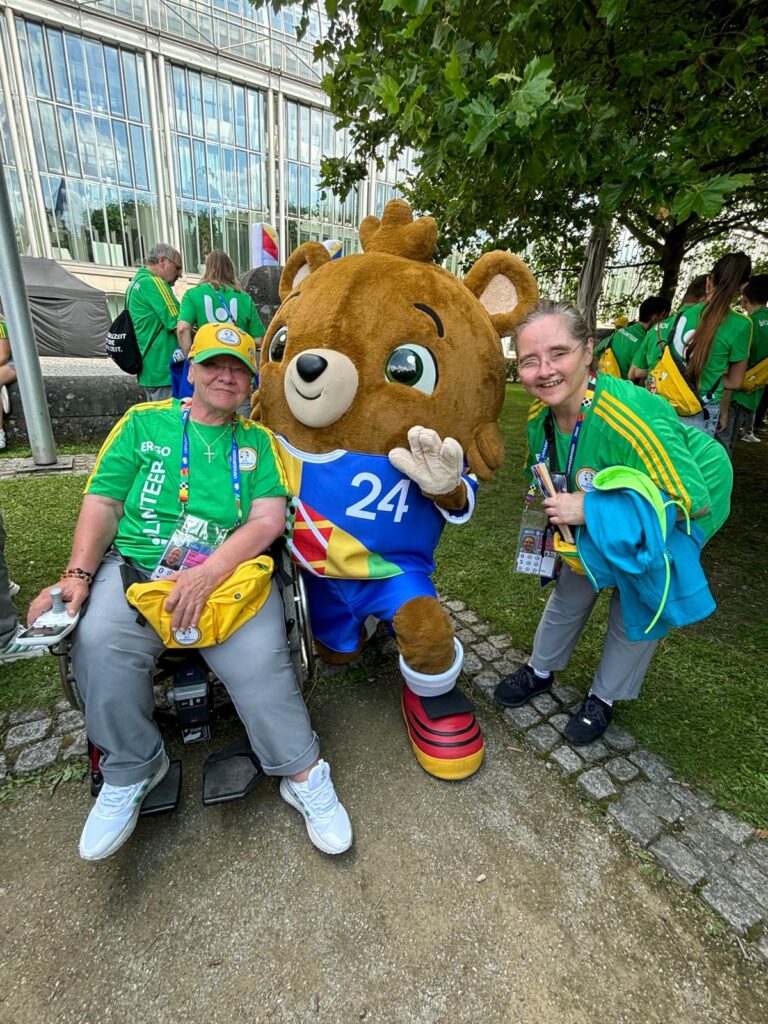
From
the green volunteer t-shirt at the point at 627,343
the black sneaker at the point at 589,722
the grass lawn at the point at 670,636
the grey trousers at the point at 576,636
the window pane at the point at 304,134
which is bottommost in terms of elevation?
the grass lawn at the point at 670,636

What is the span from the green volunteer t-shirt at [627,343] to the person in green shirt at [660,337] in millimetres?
492

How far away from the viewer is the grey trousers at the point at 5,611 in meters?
2.74

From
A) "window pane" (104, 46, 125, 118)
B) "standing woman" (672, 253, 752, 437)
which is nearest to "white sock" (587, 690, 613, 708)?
Answer: "standing woman" (672, 253, 752, 437)

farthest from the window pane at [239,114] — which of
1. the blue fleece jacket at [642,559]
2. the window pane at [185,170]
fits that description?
the blue fleece jacket at [642,559]

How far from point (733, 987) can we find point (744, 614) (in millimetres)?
2643

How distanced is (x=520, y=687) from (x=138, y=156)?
25302 mm

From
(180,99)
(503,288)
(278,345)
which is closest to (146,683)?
(278,345)

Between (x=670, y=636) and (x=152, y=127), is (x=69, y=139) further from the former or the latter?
(x=670, y=636)

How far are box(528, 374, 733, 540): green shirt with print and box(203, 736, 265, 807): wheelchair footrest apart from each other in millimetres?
1649

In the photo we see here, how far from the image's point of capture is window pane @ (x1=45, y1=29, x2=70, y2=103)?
18516 millimetres

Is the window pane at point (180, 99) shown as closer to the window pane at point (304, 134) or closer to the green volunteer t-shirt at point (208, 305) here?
the window pane at point (304, 134)

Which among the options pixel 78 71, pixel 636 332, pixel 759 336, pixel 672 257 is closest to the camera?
pixel 759 336

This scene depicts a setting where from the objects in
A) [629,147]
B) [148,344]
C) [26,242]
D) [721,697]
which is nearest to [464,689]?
[721,697]

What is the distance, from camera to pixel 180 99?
20703 mm
